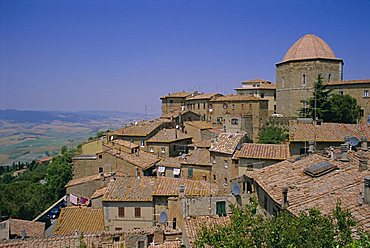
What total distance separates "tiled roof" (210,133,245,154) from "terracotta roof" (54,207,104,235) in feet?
33.1

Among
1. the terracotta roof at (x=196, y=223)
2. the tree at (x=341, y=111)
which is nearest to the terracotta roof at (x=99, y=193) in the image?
the terracotta roof at (x=196, y=223)

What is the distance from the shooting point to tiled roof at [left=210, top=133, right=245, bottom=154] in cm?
2606

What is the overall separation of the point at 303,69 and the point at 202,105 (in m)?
16.8

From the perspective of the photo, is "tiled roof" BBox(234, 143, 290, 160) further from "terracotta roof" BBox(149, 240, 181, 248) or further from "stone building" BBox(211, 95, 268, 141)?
"stone building" BBox(211, 95, 268, 141)

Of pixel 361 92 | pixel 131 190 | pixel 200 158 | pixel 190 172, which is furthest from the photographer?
pixel 361 92

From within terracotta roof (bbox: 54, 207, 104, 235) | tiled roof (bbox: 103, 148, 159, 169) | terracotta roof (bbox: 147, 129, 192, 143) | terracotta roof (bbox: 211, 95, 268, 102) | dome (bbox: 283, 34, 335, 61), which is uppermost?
dome (bbox: 283, 34, 335, 61)

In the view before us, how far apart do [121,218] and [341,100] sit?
27.3 meters

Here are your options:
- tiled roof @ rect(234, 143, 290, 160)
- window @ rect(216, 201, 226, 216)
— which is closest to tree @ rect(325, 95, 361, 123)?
tiled roof @ rect(234, 143, 290, 160)

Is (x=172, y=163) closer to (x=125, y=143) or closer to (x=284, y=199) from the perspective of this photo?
(x=125, y=143)

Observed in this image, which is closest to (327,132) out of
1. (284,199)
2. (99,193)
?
(284,199)

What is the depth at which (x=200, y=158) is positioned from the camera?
95.6 ft

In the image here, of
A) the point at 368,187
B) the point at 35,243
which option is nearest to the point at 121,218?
the point at 35,243

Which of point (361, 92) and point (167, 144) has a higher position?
point (361, 92)

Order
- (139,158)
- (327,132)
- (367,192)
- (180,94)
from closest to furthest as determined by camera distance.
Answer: (367,192) → (327,132) → (139,158) → (180,94)
